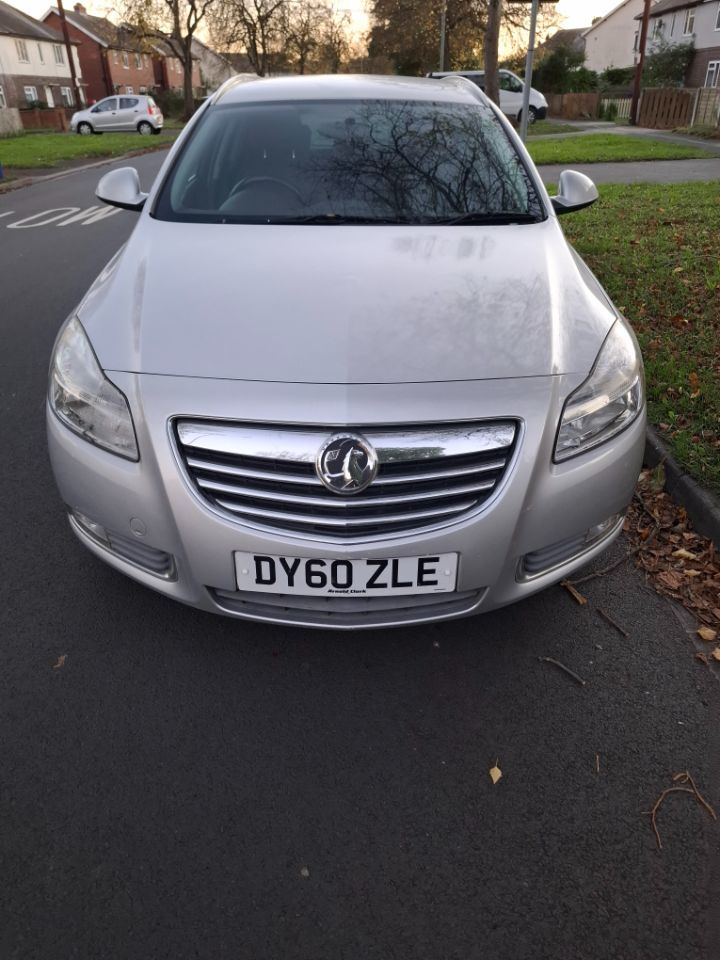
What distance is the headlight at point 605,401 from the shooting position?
2.15 meters

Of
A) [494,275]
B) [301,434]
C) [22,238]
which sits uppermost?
[494,275]

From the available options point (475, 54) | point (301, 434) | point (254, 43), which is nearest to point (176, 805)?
point (301, 434)

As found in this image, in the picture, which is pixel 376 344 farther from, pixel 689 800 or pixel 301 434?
pixel 689 800

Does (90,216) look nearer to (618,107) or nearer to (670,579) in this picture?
(670,579)

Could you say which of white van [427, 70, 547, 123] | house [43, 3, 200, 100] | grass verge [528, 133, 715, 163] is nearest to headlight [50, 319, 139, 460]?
grass verge [528, 133, 715, 163]

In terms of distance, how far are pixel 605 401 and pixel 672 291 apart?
3.88 m

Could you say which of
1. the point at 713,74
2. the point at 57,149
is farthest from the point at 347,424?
the point at 713,74

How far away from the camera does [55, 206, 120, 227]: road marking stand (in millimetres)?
10602

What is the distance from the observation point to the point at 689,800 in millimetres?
1982

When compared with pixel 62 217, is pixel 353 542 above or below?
above

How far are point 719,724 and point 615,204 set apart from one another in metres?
8.30

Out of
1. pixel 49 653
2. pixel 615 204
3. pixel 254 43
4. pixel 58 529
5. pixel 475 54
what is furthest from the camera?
pixel 254 43

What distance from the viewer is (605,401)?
7.40 feet

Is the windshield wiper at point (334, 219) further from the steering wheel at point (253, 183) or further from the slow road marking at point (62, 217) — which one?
the slow road marking at point (62, 217)
